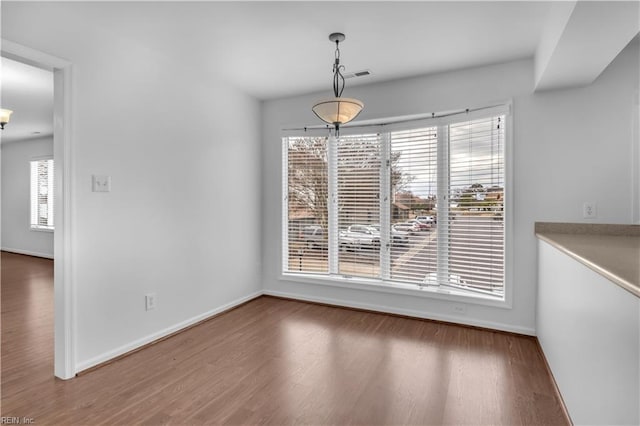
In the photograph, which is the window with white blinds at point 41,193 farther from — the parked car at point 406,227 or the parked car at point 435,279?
the parked car at point 435,279

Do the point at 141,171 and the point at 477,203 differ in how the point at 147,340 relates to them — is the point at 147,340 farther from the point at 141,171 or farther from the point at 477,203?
the point at 477,203

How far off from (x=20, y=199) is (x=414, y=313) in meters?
9.26

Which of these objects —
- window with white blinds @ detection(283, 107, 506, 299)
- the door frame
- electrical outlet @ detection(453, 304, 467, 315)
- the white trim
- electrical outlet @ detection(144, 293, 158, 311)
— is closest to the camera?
the door frame

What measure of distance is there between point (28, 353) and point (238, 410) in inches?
82.3

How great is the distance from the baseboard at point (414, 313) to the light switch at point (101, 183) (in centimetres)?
250

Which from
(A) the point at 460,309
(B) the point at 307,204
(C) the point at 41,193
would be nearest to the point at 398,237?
(A) the point at 460,309

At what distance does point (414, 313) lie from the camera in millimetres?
3787

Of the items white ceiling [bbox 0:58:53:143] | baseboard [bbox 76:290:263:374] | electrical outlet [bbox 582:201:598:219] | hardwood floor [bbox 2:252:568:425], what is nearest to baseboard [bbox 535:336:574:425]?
hardwood floor [bbox 2:252:568:425]

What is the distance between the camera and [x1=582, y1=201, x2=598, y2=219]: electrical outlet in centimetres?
295

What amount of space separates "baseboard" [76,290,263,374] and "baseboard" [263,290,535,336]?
2.33 feet

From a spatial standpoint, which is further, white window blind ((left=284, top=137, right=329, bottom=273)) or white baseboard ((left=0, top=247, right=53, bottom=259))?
white baseboard ((left=0, top=247, right=53, bottom=259))

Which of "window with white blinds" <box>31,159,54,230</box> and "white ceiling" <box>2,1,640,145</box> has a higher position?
"white ceiling" <box>2,1,640,145</box>

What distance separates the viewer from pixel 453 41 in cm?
285

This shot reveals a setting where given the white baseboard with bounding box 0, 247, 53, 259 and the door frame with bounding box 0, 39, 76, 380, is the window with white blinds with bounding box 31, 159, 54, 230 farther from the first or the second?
the door frame with bounding box 0, 39, 76, 380
